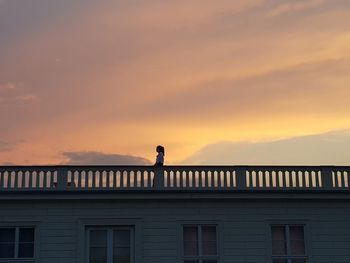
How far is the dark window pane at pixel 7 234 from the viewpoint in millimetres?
19016

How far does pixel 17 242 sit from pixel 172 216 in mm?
4429

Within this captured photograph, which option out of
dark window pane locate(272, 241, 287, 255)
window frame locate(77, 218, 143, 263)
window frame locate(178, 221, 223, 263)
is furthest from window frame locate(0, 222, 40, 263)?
dark window pane locate(272, 241, 287, 255)

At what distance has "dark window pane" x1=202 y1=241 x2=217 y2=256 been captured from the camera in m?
19.4

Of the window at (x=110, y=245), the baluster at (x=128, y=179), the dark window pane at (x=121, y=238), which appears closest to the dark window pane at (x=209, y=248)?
the window at (x=110, y=245)

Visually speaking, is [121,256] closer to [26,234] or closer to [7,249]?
[26,234]

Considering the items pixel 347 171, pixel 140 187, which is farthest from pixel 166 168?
pixel 347 171

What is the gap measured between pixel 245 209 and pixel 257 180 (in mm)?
938

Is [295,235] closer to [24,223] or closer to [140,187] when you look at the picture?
[140,187]

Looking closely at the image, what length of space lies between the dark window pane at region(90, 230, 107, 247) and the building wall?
42cm

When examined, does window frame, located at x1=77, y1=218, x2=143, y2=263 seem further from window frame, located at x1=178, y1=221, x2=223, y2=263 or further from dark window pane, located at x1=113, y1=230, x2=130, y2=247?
window frame, located at x1=178, y1=221, x2=223, y2=263

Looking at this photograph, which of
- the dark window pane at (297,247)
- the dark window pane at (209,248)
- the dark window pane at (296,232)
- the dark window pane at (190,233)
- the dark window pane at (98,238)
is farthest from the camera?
the dark window pane at (296,232)

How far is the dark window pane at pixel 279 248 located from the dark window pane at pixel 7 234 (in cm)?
745

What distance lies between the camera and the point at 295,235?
64.7ft

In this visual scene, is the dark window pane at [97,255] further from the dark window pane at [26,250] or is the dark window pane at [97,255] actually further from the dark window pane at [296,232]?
the dark window pane at [296,232]
